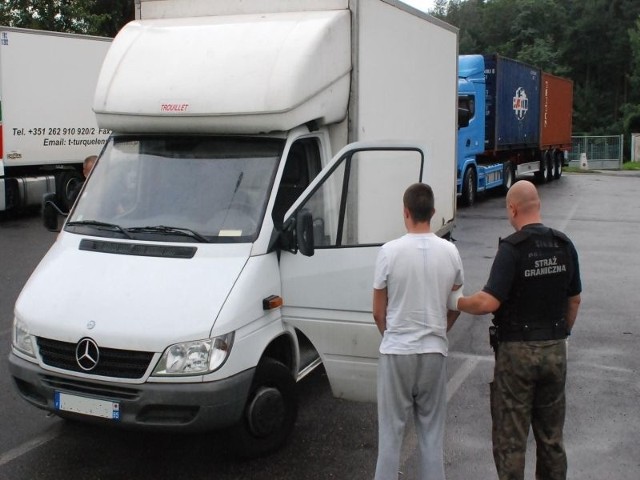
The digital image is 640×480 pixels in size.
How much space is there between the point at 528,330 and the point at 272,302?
1.72 m

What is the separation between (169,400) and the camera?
475 centimetres

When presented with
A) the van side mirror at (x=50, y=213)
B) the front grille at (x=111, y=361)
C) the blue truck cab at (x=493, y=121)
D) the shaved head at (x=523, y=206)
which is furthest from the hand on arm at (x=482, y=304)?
the blue truck cab at (x=493, y=121)

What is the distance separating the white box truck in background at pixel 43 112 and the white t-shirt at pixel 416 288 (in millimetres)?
12423

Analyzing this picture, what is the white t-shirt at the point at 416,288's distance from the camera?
14.2 feet

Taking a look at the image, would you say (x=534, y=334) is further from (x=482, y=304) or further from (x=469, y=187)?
(x=469, y=187)

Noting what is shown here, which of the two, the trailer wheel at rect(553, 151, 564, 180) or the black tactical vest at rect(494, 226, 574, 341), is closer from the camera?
the black tactical vest at rect(494, 226, 574, 341)

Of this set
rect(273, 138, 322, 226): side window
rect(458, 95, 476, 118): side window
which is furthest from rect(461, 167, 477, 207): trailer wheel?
rect(273, 138, 322, 226): side window

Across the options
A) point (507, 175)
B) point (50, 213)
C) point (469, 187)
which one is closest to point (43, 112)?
point (469, 187)

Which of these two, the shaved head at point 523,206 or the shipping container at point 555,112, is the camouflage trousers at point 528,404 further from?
the shipping container at point 555,112

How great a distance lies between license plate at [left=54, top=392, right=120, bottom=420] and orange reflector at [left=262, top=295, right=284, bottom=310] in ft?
3.57

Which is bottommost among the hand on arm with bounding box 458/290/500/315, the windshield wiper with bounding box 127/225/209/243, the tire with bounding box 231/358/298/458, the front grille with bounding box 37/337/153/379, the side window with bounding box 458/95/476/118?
the tire with bounding box 231/358/298/458

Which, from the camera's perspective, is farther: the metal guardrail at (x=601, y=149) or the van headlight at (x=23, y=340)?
the metal guardrail at (x=601, y=149)

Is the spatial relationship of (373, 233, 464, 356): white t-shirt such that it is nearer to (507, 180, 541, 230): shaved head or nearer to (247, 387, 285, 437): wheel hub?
(507, 180, 541, 230): shaved head

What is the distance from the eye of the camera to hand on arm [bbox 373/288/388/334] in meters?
4.43
